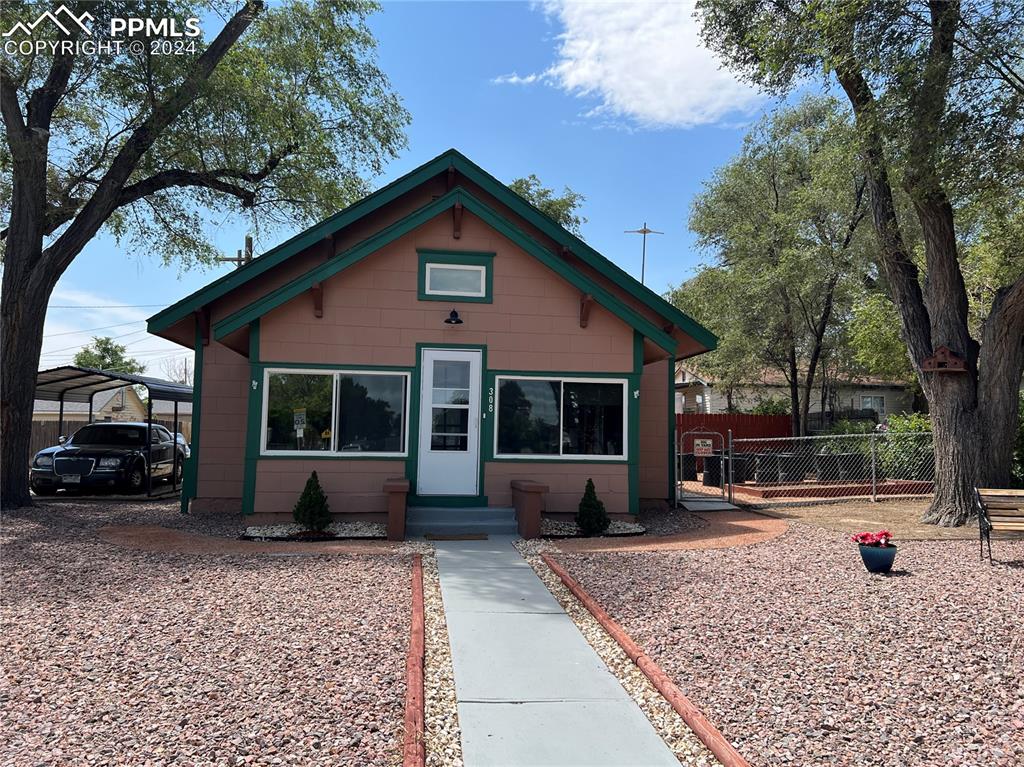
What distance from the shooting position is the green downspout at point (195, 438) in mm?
11336

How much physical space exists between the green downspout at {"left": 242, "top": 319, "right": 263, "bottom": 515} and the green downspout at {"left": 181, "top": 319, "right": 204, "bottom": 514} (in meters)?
2.03

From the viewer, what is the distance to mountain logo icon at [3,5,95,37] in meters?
11.1

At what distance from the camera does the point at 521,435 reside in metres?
10.5

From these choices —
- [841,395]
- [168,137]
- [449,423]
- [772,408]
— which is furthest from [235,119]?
[841,395]

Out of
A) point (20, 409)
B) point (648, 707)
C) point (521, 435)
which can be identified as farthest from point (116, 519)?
point (648, 707)

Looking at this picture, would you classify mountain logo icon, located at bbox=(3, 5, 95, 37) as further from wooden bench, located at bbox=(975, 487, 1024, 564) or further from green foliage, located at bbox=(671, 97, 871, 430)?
green foliage, located at bbox=(671, 97, 871, 430)

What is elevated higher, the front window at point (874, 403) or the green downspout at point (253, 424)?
the front window at point (874, 403)

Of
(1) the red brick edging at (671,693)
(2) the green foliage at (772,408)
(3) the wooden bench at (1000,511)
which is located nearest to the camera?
(1) the red brick edging at (671,693)

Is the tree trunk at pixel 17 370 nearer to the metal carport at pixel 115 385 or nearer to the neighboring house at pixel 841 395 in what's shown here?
the metal carport at pixel 115 385

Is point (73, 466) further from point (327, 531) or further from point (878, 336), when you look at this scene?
point (878, 336)

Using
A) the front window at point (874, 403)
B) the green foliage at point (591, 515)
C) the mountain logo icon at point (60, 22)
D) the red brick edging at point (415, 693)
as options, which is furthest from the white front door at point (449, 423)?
the front window at point (874, 403)

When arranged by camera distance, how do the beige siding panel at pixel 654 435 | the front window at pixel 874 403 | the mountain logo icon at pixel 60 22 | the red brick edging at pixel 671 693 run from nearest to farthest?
the red brick edging at pixel 671 693, the mountain logo icon at pixel 60 22, the beige siding panel at pixel 654 435, the front window at pixel 874 403

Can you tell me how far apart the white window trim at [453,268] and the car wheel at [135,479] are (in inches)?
335

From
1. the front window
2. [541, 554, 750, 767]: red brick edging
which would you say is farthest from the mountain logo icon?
the front window
